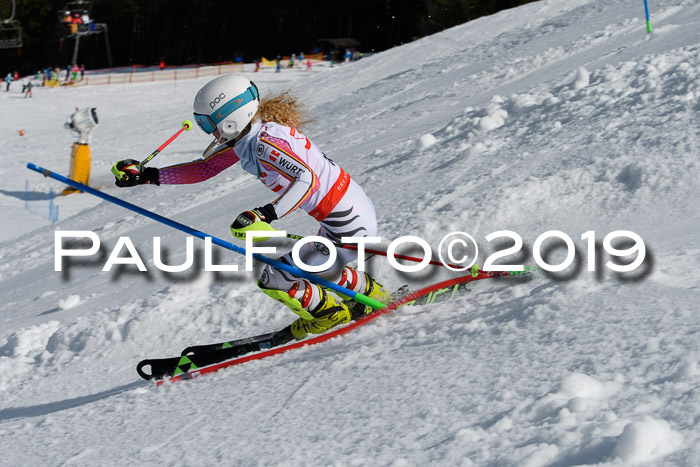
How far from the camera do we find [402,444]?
2.76 m

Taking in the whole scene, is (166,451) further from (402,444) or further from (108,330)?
(108,330)

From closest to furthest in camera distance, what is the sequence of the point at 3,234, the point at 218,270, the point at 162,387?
the point at 162,387 < the point at 218,270 < the point at 3,234

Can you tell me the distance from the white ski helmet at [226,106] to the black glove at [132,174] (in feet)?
2.40

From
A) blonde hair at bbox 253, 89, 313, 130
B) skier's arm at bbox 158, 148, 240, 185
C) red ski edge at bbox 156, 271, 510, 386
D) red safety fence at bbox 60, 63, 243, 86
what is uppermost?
blonde hair at bbox 253, 89, 313, 130

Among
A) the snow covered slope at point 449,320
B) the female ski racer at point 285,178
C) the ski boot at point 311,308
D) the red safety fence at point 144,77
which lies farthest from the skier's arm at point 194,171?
the red safety fence at point 144,77

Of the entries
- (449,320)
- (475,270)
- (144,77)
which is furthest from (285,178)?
(144,77)

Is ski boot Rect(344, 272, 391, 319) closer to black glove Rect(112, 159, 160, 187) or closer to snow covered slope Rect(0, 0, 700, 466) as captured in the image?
snow covered slope Rect(0, 0, 700, 466)

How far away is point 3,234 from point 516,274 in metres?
11.2

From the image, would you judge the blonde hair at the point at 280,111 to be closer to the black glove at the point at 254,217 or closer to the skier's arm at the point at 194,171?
the skier's arm at the point at 194,171

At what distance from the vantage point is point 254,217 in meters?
3.74

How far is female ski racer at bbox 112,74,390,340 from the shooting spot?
3.97 meters

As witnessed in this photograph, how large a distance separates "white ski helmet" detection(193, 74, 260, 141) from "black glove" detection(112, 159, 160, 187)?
73cm

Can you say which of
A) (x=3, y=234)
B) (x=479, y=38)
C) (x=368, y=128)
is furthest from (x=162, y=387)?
(x=479, y=38)

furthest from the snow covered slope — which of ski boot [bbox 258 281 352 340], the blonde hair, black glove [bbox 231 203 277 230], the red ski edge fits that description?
the blonde hair
